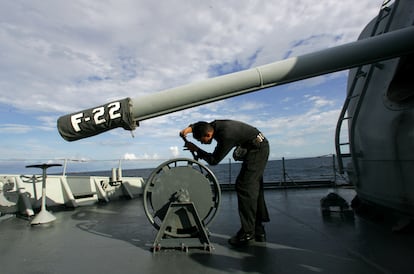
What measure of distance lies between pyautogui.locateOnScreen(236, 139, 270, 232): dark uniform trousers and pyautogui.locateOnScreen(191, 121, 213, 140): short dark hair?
614 mm

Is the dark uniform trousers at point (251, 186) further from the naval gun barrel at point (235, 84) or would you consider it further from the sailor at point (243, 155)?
the naval gun barrel at point (235, 84)

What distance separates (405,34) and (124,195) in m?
8.06

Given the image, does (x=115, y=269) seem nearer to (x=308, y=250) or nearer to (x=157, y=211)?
(x=157, y=211)

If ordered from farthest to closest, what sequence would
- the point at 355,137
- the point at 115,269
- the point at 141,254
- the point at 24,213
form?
the point at 24,213 → the point at 355,137 → the point at 141,254 → the point at 115,269

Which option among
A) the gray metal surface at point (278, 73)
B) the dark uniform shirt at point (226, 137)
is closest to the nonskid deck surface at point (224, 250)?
the dark uniform shirt at point (226, 137)

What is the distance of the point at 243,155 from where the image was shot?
3.45 meters

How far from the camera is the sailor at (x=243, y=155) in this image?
127 inches

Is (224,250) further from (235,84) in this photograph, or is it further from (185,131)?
(235,84)

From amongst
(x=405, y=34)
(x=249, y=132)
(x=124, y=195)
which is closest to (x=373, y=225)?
(x=249, y=132)

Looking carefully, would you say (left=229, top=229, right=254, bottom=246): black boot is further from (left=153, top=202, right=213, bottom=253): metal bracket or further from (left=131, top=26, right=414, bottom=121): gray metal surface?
(left=131, top=26, right=414, bottom=121): gray metal surface

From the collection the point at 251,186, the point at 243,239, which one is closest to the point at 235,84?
the point at 251,186

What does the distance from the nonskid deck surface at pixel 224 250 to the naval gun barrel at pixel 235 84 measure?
4.40 ft

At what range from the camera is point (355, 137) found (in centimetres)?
414

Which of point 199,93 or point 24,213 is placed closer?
point 199,93
